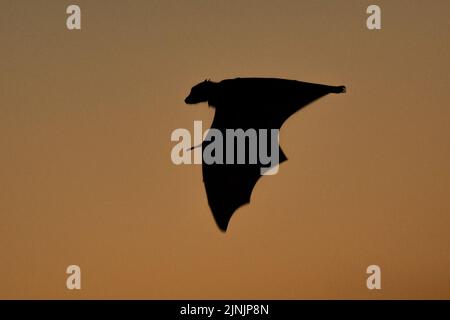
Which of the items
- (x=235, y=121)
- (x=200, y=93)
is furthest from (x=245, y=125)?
(x=200, y=93)

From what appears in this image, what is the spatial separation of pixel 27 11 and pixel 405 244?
2073 millimetres

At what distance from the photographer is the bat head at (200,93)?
8.73 ft

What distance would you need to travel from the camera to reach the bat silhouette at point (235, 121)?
2664 millimetres

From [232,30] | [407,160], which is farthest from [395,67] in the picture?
[232,30]

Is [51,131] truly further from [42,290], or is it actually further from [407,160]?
[407,160]

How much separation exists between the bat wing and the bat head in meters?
0.06

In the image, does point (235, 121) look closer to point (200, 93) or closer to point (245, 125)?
point (245, 125)

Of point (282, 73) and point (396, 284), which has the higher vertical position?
point (282, 73)

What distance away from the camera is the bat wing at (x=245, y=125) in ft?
8.75

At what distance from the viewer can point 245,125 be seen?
2.69m

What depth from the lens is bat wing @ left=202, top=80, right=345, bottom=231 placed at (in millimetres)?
2666

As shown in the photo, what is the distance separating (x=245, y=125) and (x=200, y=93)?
10.1 inches
